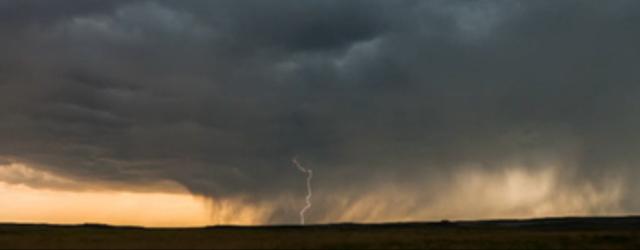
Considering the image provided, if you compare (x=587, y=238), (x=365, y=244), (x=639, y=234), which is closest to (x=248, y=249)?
(x=365, y=244)

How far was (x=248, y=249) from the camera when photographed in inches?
2751

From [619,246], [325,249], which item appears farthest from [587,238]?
[325,249]

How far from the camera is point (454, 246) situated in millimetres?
68875

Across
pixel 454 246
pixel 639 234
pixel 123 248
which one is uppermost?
pixel 639 234

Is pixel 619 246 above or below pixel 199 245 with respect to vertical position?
above

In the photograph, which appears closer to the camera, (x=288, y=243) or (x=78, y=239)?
(x=288, y=243)

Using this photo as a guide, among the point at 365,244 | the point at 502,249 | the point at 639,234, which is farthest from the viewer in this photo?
the point at 639,234

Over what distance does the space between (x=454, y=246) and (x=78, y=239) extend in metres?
51.4

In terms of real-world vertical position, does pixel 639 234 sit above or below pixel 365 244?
above

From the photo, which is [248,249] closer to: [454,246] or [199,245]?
[199,245]

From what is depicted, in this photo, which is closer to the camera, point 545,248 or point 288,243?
point 545,248

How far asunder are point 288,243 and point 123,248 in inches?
770

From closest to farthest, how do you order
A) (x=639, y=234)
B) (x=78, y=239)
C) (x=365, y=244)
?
(x=365, y=244) < (x=639, y=234) < (x=78, y=239)

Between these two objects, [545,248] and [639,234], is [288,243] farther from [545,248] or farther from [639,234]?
[639,234]
